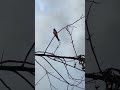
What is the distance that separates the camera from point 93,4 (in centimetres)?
172

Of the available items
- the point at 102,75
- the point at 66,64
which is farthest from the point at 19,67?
the point at 102,75

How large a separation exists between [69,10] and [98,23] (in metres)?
0.18

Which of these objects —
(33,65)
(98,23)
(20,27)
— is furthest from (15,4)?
(98,23)

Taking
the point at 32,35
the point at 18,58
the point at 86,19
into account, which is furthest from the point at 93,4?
the point at 18,58

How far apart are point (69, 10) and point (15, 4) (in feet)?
0.96

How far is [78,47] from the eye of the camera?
5.59 feet

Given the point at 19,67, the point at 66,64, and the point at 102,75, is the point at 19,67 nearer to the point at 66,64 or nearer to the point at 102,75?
the point at 66,64

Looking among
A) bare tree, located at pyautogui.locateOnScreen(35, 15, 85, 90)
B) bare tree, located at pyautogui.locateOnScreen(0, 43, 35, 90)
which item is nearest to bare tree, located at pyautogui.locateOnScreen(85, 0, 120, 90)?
bare tree, located at pyautogui.locateOnScreen(35, 15, 85, 90)

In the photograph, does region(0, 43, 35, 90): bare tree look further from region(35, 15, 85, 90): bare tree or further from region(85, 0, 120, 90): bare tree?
region(85, 0, 120, 90): bare tree

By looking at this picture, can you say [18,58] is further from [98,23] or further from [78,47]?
[98,23]

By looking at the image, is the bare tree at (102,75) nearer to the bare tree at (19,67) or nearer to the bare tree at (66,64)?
the bare tree at (66,64)

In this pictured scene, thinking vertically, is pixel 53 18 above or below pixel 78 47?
above

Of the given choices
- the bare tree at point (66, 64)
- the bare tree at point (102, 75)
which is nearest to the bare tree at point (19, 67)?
the bare tree at point (66, 64)

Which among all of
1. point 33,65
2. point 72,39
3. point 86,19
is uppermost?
point 86,19
